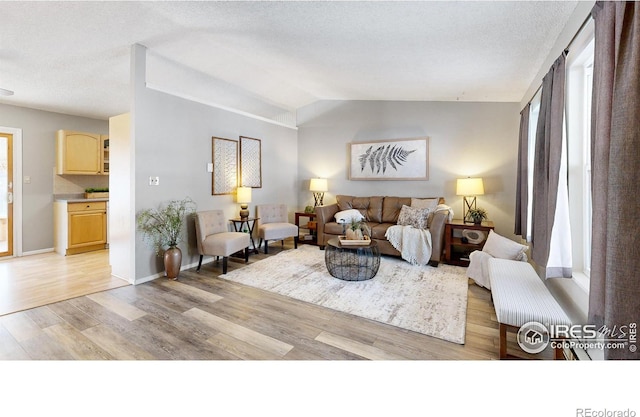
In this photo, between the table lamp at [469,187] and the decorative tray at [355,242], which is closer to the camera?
the decorative tray at [355,242]

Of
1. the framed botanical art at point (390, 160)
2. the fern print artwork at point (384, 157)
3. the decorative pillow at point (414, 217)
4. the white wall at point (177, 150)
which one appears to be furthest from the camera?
the fern print artwork at point (384, 157)

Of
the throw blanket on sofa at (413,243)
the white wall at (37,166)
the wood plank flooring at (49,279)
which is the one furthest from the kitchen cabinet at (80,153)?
the throw blanket on sofa at (413,243)

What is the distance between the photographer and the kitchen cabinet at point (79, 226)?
4.54m

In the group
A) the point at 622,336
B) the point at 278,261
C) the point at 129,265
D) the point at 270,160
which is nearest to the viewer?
the point at 622,336

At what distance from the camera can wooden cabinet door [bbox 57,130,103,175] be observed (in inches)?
186

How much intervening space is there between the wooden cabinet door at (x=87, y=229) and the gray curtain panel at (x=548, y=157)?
626 centimetres

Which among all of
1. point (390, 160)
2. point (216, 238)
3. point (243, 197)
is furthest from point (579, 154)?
point (243, 197)

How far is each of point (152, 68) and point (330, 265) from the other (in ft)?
11.7

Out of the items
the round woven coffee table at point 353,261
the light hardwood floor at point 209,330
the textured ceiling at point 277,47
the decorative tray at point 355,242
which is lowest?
the light hardwood floor at point 209,330

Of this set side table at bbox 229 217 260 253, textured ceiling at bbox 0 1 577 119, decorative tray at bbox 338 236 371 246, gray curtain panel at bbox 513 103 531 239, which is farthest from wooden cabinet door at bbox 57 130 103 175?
gray curtain panel at bbox 513 103 531 239

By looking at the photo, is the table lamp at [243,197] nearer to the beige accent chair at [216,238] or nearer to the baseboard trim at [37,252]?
the beige accent chair at [216,238]

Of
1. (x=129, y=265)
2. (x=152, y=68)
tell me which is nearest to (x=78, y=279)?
(x=129, y=265)
